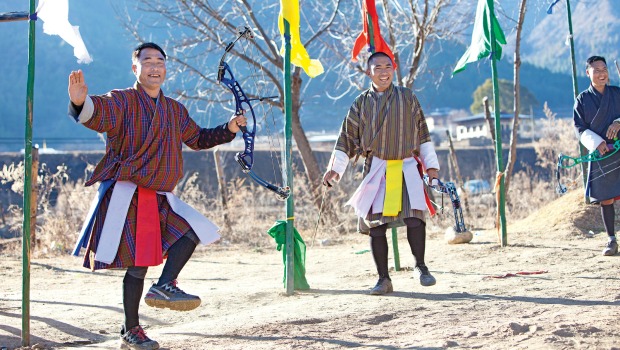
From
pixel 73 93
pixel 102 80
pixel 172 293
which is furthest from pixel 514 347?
pixel 102 80

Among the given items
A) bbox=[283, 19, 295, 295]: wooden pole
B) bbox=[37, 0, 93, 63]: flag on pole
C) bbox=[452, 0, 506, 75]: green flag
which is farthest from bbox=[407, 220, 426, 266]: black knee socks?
bbox=[452, 0, 506, 75]: green flag

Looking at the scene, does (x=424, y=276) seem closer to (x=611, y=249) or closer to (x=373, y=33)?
(x=611, y=249)

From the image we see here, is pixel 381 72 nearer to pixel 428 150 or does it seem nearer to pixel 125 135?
pixel 428 150

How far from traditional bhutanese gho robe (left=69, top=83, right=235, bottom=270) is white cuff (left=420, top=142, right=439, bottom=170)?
196 cm

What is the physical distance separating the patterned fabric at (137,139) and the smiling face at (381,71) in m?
1.84

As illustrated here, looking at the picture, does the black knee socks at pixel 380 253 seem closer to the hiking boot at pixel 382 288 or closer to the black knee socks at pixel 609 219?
the hiking boot at pixel 382 288

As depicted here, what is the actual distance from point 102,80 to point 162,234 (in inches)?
2124

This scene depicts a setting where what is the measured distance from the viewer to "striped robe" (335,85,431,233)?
20.3 ft

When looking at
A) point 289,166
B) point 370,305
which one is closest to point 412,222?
point 370,305

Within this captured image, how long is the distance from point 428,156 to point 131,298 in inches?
98.0

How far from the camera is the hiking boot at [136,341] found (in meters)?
4.64

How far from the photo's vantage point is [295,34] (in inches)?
271

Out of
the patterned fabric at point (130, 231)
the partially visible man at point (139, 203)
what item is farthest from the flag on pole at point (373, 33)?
the patterned fabric at point (130, 231)

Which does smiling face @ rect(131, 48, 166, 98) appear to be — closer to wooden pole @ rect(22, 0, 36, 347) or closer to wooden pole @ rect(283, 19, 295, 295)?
wooden pole @ rect(22, 0, 36, 347)
